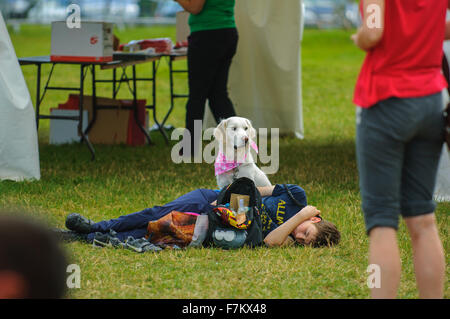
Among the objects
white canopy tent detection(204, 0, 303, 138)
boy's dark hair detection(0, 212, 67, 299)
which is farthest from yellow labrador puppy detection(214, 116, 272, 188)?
white canopy tent detection(204, 0, 303, 138)

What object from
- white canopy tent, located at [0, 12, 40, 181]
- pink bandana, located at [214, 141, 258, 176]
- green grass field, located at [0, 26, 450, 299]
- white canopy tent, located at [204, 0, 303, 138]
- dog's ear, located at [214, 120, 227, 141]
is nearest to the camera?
green grass field, located at [0, 26, 450, 299]

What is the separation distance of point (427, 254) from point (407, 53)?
0.76 m

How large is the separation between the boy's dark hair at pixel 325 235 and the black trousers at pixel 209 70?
2.88 m

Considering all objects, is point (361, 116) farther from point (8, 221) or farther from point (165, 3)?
point (165, 3)

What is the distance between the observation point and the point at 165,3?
1389 inches

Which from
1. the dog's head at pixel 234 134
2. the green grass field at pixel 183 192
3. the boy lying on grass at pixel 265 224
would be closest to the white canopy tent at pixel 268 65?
the green grass field at pixel 183 192

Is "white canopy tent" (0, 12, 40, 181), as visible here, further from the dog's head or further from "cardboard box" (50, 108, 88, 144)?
"cardboard box" (50, 108, 88, 144)

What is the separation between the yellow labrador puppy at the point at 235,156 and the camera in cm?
467

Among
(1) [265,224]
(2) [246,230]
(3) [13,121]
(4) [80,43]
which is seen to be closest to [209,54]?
(4) [80,43]

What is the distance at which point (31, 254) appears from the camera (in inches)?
52.1

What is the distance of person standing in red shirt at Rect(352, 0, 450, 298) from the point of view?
8.07 feet

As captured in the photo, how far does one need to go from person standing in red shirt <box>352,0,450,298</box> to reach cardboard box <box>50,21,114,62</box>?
432 cm

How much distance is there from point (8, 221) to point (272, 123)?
25.7ft
